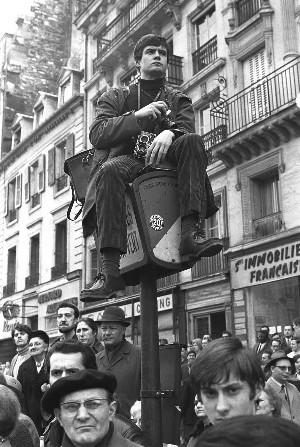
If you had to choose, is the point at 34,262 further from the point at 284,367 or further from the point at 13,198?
the point at 284,367

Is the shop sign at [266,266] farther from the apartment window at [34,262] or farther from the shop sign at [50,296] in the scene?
the apartment window at [34,262]

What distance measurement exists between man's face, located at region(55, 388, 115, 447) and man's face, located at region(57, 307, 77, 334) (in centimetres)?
303

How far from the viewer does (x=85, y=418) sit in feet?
9.15

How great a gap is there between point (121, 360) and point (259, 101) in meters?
13.4

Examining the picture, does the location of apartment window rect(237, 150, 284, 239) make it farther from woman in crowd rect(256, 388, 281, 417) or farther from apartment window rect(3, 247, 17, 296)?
apartment window rect(3, 247, 17, 296)

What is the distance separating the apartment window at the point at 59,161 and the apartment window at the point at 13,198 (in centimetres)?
362

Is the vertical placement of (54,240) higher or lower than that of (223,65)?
lower

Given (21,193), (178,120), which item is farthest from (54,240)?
(178,120)

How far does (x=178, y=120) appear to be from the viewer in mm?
4039

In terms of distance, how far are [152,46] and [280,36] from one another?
44.6 feet

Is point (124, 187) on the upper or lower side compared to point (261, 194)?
lower

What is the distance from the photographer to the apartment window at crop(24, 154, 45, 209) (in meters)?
27.5

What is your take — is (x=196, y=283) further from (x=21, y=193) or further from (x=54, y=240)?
(x=21, y=193)

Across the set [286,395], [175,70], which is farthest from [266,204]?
[286,395]
